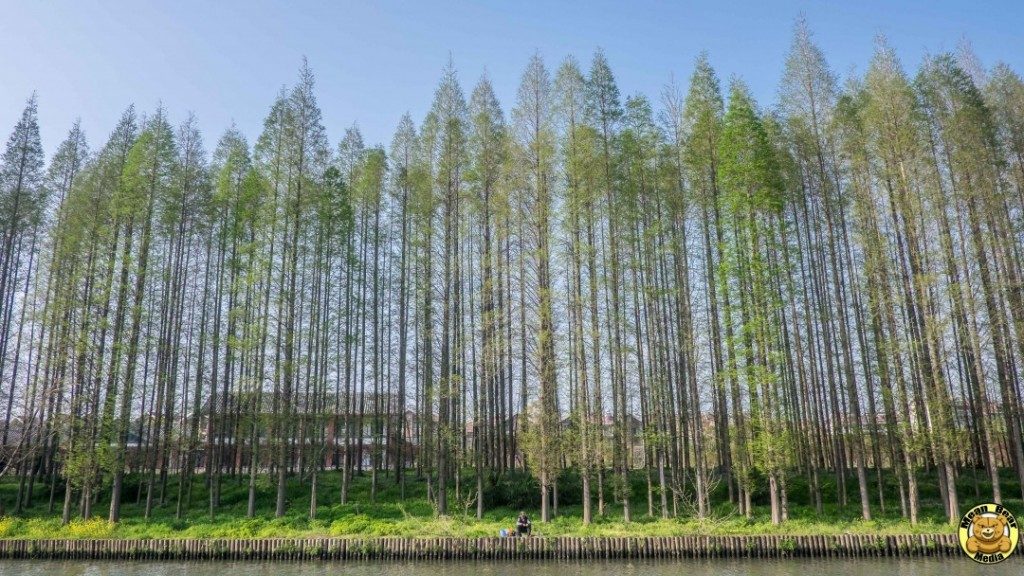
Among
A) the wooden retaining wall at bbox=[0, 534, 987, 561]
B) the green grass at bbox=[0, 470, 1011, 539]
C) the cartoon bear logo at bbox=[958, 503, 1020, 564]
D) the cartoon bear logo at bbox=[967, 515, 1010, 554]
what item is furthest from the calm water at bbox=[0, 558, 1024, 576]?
the cartoon bear logo at bbox=[967, 515, 1010, 554]

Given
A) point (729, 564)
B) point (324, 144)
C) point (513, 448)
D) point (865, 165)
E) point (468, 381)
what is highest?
point (324, 144)

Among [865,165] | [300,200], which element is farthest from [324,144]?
[865,165]

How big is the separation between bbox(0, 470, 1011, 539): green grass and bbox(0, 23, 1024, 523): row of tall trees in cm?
63

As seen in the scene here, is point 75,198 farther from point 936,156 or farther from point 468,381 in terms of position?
point 936,156

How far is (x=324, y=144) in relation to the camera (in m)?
23.0

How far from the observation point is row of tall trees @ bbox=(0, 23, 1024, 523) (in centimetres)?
1922

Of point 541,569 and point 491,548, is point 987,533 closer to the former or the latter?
point 541,569

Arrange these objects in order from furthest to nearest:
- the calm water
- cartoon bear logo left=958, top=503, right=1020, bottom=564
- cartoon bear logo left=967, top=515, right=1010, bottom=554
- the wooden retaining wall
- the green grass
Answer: the green grass < the wooden retaining wall < the calm water < cartoon bear logo left=967, top=515, right=1010, bottom=554 < cartoon bear logo left=958, top=503, right=1020, bottom=564

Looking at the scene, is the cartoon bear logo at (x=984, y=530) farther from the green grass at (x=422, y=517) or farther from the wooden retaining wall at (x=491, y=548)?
the green grass at (x=422, y=517)

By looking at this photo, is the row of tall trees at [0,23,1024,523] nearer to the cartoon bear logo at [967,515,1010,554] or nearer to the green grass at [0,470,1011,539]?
the green grass at [0,470,1011,539]

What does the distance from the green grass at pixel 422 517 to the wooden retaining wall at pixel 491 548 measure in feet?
2.03

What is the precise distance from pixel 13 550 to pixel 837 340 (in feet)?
85.5

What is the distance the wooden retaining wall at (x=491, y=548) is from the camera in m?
15.2

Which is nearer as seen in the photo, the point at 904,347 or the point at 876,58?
the point at 904,347
